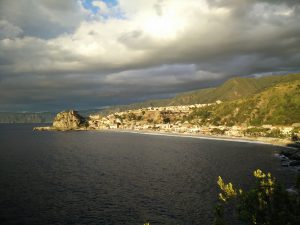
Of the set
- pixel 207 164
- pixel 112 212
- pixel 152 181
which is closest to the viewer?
pixel 112 212

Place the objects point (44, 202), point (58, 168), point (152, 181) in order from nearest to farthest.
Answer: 1. point (44, 202)
2. point (152, 181)
3. point (58, 168)

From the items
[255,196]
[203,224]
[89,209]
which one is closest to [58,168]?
[89,209]

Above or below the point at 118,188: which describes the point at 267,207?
above

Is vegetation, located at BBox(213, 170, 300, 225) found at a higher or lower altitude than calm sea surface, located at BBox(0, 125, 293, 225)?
higher

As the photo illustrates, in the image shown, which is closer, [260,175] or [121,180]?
[260,175]

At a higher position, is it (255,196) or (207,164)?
(255,196)

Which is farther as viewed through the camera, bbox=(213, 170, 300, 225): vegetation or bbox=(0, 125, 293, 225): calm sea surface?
bbox=(0, 125, 293, 225): calm sea surface

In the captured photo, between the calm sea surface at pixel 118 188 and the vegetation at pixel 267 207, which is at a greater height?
the vegetation at pixel 267 207

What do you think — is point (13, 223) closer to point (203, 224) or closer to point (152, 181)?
point (203, 224)

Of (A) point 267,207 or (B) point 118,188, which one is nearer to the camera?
(A) point 267,207

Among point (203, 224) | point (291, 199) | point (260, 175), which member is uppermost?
point (260, 175)

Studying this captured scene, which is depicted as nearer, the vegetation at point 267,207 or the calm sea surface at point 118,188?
the vegetation at point 267,207

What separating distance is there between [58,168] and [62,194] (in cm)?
4487

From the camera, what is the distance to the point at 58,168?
12281 centimetres
